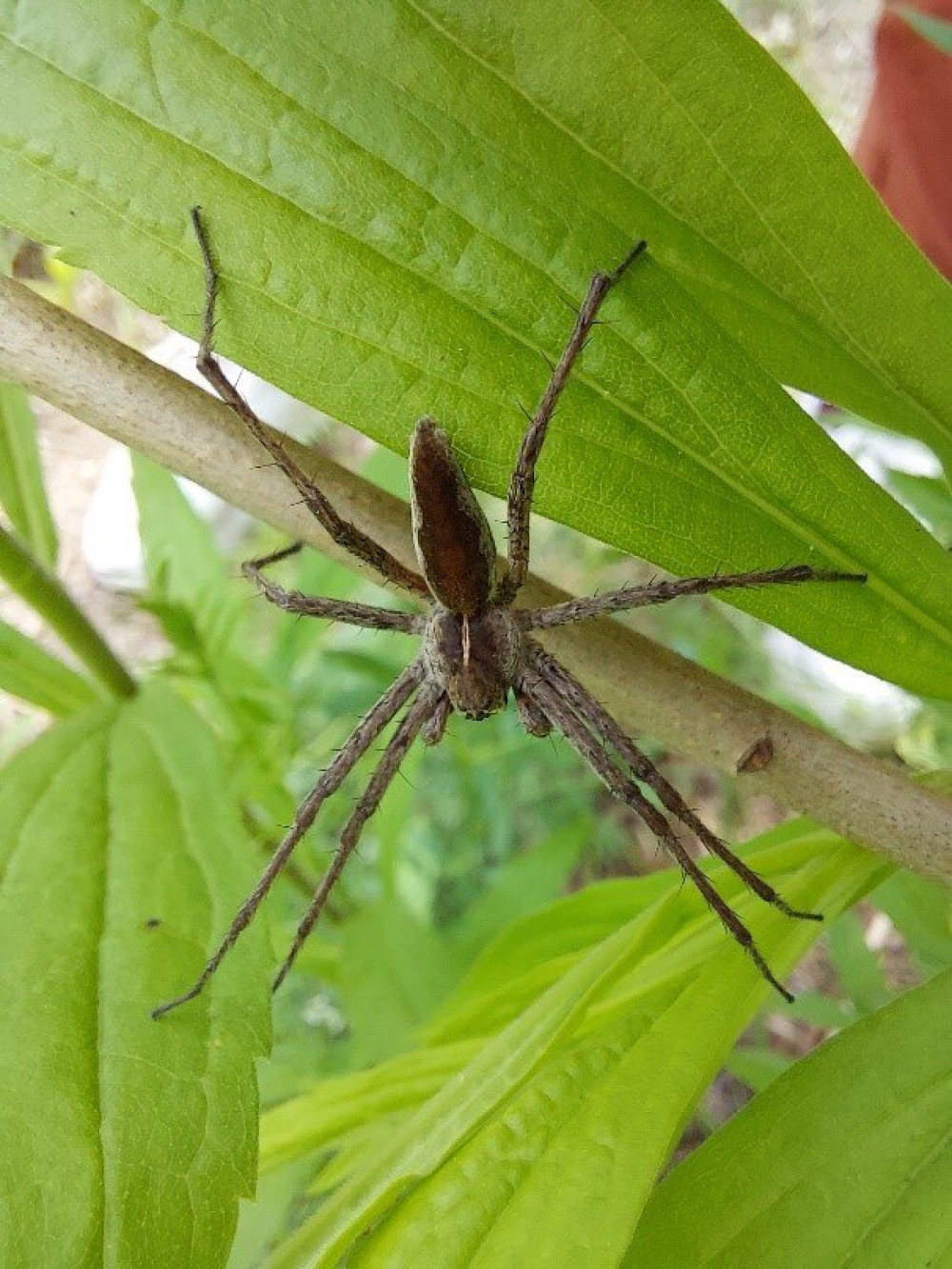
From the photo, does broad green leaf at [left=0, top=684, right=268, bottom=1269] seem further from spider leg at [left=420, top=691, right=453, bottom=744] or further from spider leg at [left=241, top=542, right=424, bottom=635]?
spider leg at [left=420, top=691, right=453, bottom=744]

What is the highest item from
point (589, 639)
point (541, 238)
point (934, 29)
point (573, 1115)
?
point (934, 29)

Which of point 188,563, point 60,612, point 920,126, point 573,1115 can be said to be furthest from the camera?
point 920,126

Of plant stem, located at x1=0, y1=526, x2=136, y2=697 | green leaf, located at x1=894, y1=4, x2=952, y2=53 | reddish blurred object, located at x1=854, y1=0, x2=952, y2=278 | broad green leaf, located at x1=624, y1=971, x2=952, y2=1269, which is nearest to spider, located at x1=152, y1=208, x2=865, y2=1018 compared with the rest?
broad green leaf, located at x1=624, y1=971, x2=952, y2=1269

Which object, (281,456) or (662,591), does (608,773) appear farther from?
(281,456)

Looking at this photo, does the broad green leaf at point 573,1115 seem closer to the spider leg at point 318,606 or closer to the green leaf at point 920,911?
the green leaf at point 920,911

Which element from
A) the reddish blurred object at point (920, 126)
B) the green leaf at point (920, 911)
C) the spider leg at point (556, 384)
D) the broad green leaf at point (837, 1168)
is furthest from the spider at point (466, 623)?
the reddish blurred object at point (920, 126)

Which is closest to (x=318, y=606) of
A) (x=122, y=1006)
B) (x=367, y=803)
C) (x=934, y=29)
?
(x=367, y=803)

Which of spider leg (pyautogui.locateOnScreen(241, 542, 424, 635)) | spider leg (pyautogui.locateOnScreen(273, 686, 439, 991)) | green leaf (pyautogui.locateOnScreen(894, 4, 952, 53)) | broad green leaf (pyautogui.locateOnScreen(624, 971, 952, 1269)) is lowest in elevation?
broad green leaf (pyautogui.locateOnScreen(624, 971, 952, 1269))

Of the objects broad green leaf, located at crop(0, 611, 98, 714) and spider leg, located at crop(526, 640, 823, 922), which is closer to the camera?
spider leg, located at crop(526, 640, 823, 922)
